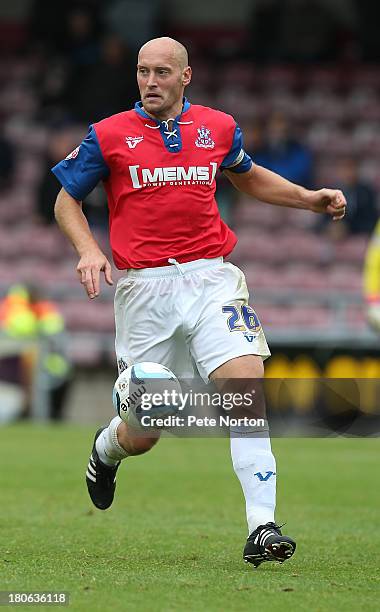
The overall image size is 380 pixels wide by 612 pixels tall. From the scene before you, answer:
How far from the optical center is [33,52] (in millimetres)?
23062

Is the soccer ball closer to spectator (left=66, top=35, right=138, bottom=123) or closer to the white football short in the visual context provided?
the white football short

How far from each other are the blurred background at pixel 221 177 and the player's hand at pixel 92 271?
6734mm

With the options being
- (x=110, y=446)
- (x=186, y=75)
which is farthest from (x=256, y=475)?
(x=186, y=75)

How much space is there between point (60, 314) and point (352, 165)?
450cm

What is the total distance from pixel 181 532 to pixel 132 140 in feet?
7.18

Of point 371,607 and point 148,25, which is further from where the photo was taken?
point 148,25

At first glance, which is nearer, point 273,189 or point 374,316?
point 273,189

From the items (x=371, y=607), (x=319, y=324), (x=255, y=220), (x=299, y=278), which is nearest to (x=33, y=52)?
(x=255, y=220)

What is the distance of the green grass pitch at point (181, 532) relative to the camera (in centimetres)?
523

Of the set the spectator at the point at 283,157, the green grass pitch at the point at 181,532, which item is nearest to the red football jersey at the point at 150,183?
the green grass pitch at the point at 181,532

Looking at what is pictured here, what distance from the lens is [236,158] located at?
6738 mm

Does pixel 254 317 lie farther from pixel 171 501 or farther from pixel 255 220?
pixel 255 220

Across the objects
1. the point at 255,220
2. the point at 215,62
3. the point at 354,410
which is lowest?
the point at 354,410

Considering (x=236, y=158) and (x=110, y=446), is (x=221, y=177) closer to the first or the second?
(x=236, y=158)
